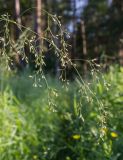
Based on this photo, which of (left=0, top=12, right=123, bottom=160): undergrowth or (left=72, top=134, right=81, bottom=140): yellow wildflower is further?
(left=72, top=134, right=81, bottom=140): yellow wildflower

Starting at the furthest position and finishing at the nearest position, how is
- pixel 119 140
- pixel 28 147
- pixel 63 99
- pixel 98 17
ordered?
pixel 98 17 → pixel 63 99 → pixel 28 147 → pixel 119 140

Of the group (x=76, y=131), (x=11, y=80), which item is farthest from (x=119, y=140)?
(x=11, y=80)

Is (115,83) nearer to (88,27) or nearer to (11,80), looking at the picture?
(11,80)

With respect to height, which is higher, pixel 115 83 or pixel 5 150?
pixel 115 83

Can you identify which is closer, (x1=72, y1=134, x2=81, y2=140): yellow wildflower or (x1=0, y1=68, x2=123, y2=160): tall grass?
(x1=0, y1=68, x2=123, y2=160): tall grass

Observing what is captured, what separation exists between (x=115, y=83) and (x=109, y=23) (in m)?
21.0

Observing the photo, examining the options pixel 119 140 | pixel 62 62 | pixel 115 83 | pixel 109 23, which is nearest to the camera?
pixel 62 62

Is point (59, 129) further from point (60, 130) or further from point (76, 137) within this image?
point (76, 137)

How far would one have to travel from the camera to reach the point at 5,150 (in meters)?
3.89

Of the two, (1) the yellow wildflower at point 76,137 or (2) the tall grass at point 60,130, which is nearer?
(2) the tall grass at point 60,130

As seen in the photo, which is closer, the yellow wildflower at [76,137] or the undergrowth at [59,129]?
the undergrowth at [59,129]

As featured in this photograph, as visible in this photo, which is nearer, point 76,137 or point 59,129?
point 76,137

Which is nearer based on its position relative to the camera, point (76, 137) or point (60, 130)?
point (76, 137)

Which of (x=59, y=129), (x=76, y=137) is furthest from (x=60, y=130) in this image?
(x=76, y=137)
